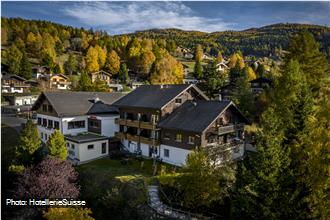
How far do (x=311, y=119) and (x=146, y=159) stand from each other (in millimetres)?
19858

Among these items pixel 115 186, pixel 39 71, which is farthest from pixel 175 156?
pixel 39 71

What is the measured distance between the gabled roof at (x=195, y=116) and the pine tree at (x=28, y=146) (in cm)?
1452

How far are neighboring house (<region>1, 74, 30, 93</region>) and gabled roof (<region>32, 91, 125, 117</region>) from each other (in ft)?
150

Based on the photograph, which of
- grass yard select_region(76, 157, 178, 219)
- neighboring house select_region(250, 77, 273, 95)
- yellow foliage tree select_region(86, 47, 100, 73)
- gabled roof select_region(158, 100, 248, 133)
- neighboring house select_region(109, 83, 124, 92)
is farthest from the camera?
yellow foliage tree select_region(86, 47, 100, 73)

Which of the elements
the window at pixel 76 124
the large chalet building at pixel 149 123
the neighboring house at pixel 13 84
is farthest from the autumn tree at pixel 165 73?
the neighboring house at pixel 13 84

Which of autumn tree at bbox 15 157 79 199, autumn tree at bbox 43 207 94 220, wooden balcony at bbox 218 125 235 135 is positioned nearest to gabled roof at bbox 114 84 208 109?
wooden balcony at bbox 218 125 235 135

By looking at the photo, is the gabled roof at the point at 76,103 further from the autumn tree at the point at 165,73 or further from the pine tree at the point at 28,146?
the autumn tree at the point at 165,73

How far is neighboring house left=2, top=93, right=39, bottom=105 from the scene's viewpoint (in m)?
80.5

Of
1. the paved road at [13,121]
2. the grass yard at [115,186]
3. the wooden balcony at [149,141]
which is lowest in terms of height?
the grass yard at [115,186]

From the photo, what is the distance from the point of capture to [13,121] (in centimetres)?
5578

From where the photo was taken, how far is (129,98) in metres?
42.0

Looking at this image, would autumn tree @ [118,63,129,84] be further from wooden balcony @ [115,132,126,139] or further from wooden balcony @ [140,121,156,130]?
wooden balcony @ [140,121,156,130]

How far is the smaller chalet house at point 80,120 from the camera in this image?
126 feet

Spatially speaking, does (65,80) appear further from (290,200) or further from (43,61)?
(290,200)
